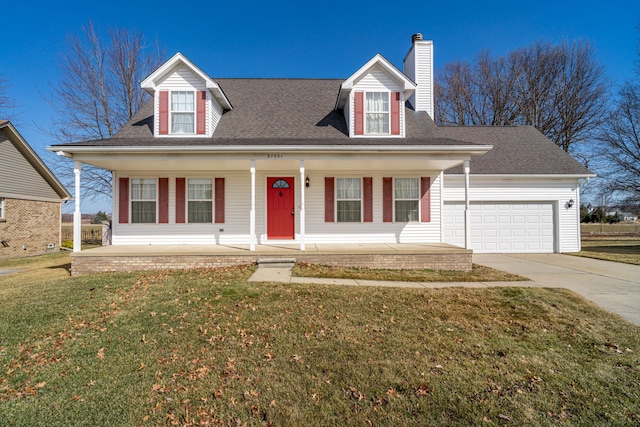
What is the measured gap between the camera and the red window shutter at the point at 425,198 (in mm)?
10859

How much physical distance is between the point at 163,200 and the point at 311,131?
558 cm

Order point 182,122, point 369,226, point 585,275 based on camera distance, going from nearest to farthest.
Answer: point 585,275
point 182,122
point 369,226

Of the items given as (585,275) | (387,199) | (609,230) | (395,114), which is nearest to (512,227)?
(585,275)

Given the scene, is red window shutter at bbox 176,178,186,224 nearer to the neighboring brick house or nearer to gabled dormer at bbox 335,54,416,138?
gabled dormer at bbox 335,54,416,138

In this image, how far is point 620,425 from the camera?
256 centimetres

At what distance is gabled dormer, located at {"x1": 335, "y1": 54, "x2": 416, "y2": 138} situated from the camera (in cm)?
1026

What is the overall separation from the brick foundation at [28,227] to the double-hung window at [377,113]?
16056mm

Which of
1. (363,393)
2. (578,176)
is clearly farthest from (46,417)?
(578,176)

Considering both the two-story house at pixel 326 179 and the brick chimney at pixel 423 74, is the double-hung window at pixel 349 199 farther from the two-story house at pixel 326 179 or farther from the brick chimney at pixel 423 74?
the brick chimney at pixel 423 74

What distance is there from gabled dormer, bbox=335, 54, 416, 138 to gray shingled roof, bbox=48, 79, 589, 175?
22.8 inches

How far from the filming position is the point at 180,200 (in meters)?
10.5

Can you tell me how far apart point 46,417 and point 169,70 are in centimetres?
1015

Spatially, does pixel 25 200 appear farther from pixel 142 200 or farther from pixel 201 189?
pixel 201 189

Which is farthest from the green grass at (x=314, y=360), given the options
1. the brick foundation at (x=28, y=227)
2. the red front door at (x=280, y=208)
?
the brick foundation at (x=28, y=227)
